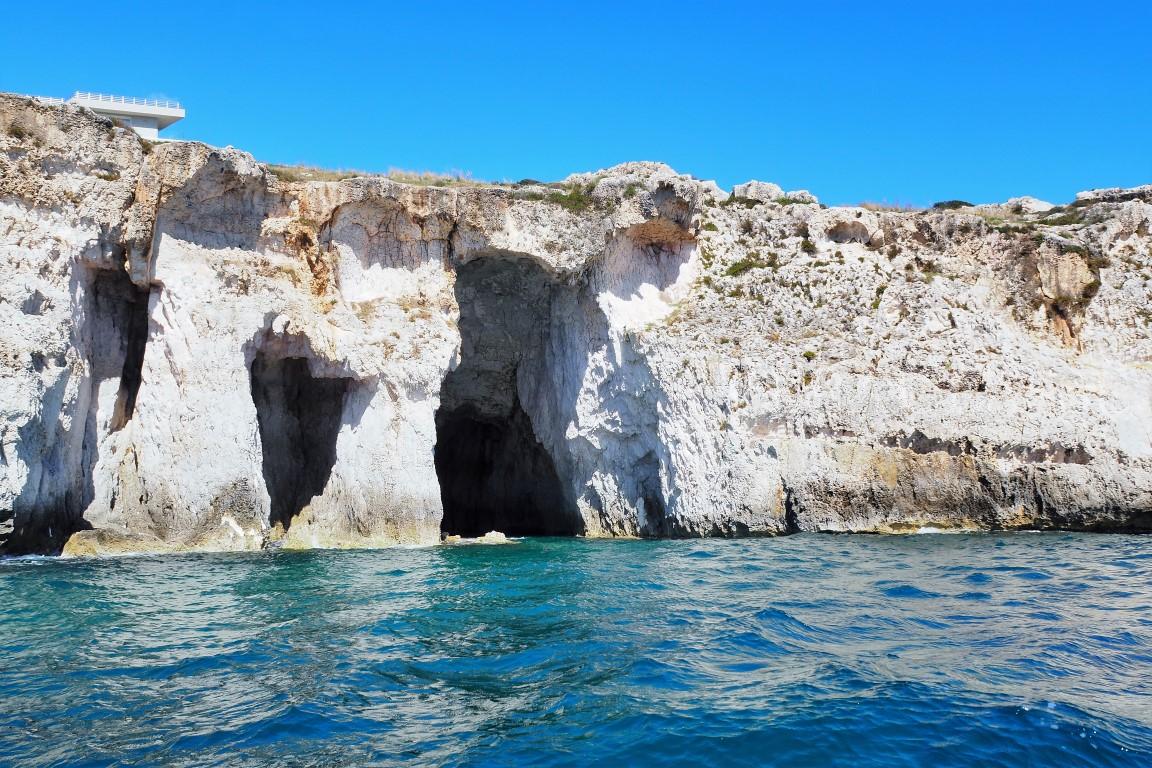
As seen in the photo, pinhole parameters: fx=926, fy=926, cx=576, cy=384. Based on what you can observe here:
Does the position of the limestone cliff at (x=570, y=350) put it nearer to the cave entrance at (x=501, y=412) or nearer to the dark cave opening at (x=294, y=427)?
the dark cave opening at (x=294, y=427)

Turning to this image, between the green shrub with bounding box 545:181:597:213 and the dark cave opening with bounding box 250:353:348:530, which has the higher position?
the green shrub with bounding box 545:181:597:213

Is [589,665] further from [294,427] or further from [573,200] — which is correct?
[294,427]

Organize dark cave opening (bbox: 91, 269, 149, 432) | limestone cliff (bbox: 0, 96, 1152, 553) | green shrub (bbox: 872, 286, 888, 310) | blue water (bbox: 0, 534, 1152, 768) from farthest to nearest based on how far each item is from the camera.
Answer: green shrub (bbox: 872, 286, 888, 310) < dark cave opening (bbox: 91, 269, 149, 432) < limestone cliff (bbox: 0, 96, 1152, 553) < blue water (bbox: 0, 534, 1152, 768)

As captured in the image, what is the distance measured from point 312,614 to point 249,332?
34.0ft

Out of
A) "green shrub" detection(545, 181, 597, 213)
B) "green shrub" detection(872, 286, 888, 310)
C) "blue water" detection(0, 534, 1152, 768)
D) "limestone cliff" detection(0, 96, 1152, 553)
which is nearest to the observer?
"blue water" detection(0, 534, 1152, 768)

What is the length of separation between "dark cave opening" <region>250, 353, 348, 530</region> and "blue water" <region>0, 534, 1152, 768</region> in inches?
320

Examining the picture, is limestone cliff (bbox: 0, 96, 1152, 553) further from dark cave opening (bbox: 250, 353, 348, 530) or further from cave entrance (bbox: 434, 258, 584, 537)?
cave entrance (bbox: 434, 258, 584, 537)

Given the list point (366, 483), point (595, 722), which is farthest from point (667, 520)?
point (595, 722)

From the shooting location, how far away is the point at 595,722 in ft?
26.0

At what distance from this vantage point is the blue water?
7312 millimetres

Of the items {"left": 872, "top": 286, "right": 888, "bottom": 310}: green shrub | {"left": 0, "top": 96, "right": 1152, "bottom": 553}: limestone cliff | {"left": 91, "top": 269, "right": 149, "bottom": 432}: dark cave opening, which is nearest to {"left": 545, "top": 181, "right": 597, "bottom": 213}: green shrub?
{"left": 0, "top": 96, "right": 1152, "bottom": 553}: limestone cliff

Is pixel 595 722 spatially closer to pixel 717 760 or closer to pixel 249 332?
pixel 717 760

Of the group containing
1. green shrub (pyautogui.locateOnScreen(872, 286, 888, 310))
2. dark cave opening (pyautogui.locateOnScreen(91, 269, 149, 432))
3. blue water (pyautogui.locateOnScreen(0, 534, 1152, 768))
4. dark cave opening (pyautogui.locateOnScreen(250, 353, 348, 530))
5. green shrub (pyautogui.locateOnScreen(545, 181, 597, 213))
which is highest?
green shrub (pyautogui.locateOnScreen(545, 181, 597, 213))

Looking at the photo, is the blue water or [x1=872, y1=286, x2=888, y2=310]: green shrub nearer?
the blue water
